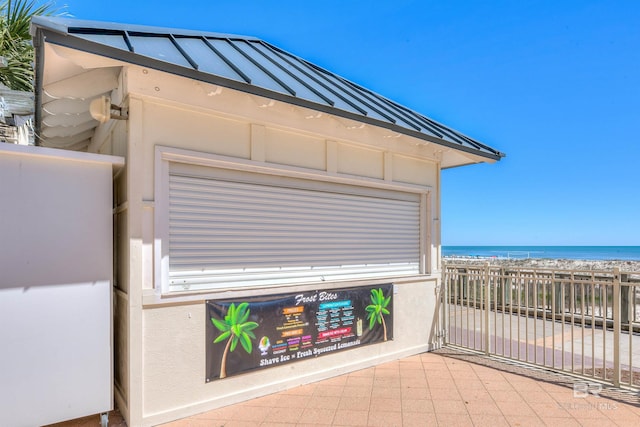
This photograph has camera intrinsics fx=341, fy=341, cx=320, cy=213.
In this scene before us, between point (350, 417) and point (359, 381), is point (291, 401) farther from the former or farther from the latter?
point (359, 381)

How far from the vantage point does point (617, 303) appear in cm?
425

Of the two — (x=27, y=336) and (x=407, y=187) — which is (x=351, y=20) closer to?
(x=407, y=187)

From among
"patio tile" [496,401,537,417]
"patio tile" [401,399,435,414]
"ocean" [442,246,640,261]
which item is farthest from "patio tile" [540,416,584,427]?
"ocean" [442,246,640,261]

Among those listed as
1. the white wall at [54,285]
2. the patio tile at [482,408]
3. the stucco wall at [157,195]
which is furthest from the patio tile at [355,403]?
the white wall at [54,285]

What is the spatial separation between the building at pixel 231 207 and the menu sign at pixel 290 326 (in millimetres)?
19

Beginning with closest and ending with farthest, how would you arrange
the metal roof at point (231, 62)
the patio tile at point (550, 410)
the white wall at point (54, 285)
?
1. the metal roof at point (231, 62)
2. the white wall at point (54, 285)
3. the patio tile at point (550, 410)

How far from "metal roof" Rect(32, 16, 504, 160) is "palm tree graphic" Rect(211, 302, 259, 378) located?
2.32 m

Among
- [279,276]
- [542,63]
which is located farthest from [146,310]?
[542,63]

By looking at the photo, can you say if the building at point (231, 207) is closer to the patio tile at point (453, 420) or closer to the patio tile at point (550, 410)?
the patio tile at point (453, 420)

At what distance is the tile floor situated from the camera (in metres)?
3.43

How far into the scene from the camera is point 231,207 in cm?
393

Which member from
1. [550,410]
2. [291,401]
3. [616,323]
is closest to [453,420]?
[550,410]

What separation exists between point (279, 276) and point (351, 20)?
6.35 m

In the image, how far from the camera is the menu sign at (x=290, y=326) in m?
3.69
